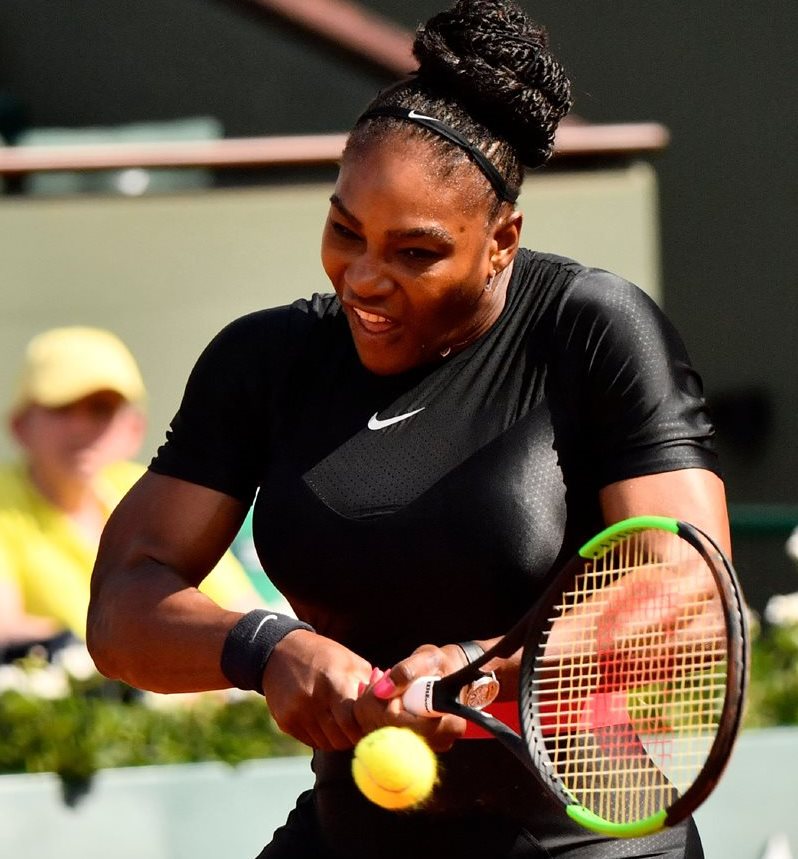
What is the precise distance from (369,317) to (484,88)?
0.35 metres

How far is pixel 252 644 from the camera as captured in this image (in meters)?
2.41

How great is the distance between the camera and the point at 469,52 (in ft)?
8.23

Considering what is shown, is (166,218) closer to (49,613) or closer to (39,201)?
(39,201)

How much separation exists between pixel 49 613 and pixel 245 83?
3587 mm

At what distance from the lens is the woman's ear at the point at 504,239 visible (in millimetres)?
2498

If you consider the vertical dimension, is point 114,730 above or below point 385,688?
below

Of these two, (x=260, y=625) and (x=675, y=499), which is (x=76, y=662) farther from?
(x=675, y=499)

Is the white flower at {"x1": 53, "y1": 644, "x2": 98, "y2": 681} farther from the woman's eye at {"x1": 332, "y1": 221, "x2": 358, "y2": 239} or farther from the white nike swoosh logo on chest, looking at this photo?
the woman's eye at {"x1": 332, "y1": 221, "x2": 358, "y2": 239}

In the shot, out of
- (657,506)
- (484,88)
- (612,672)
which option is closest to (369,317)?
(484,88)

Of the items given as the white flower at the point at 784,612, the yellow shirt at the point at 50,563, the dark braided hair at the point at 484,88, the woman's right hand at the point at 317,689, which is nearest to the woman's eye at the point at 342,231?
the dark braided hair at the point at 484,88

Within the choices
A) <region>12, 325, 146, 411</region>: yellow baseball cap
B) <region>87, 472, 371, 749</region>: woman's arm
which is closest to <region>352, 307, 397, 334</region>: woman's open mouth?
<region>87, 472, 371, 749</region>: woman's arm

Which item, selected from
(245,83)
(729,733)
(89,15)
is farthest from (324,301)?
(89,15)

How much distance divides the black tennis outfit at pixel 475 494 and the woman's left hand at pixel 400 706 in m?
0.15

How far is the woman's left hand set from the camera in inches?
88.2
